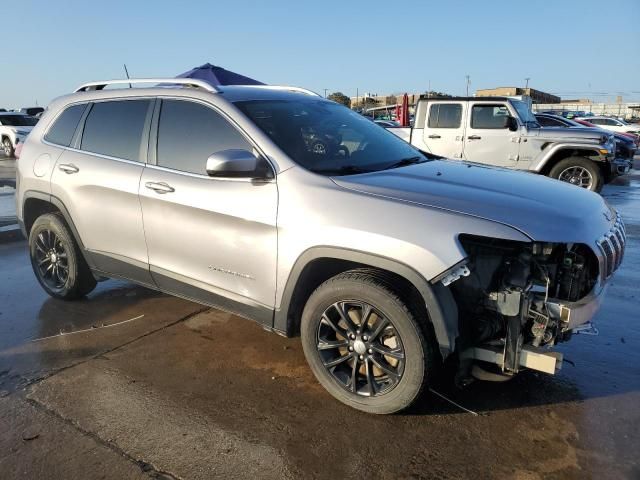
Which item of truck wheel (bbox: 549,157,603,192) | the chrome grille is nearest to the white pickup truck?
truck wheel (bbox: 549,157,603,192)

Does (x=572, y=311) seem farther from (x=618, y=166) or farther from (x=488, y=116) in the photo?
(x=618, y=166)

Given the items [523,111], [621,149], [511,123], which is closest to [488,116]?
[511,123]

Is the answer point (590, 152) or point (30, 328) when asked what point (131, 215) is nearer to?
point (30, 328)

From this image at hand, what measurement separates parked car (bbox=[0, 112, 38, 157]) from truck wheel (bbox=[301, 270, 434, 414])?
66.4ft

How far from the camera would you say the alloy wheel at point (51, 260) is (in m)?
4.64

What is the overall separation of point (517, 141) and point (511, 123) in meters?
0.38

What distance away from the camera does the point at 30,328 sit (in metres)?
4.24

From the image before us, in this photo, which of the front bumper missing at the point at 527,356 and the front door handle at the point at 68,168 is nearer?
the front bumper missing at the point at 527,356

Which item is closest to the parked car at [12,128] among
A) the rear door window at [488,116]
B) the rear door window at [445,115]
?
the rear door window at [445,115]

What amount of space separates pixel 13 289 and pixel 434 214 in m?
4.48

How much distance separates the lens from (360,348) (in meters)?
2.98

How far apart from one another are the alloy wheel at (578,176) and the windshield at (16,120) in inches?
769

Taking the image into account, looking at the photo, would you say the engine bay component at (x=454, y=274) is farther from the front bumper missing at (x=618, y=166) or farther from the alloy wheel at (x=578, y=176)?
the front bumper missing at (x=618, y=166)

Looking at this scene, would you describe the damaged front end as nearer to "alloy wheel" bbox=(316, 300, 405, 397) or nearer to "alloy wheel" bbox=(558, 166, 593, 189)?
"alloy wheel" bbox=(316, 300, 405, 397)
